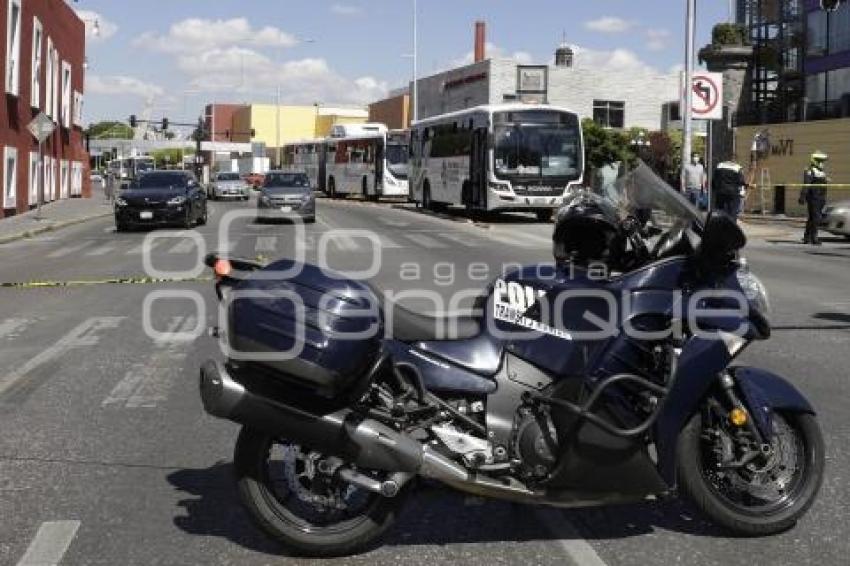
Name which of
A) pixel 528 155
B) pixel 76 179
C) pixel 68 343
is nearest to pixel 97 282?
pixel 68 343

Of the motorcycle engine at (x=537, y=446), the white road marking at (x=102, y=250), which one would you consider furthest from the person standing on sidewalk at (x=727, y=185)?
the motorcycle engine at (x=537, y=446)

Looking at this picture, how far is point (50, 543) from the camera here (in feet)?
13.9

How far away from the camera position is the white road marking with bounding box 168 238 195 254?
1917cm

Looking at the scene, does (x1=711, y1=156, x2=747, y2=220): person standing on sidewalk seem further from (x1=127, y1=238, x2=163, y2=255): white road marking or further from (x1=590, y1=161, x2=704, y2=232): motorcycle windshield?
(x1=590, y1=161, x2=704, y2=232): motorcycle windshield

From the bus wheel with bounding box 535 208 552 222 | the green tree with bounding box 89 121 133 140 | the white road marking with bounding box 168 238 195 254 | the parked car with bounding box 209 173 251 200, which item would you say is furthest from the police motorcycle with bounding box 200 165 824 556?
the green tree with bounding box 89 121 133 140

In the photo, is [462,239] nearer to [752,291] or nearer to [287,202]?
[287,202]

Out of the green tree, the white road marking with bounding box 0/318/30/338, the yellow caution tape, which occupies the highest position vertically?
the green tree

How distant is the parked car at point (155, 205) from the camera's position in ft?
84.1

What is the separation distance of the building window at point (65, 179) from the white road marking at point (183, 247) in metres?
26.0

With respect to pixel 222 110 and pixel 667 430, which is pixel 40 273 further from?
pixel 222 110

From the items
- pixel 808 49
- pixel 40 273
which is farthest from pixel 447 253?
pixel 808 49

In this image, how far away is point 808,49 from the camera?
3750 centimetres

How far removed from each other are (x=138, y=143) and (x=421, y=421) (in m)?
146

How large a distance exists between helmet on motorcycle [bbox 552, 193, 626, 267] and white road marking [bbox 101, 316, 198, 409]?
3.46m
